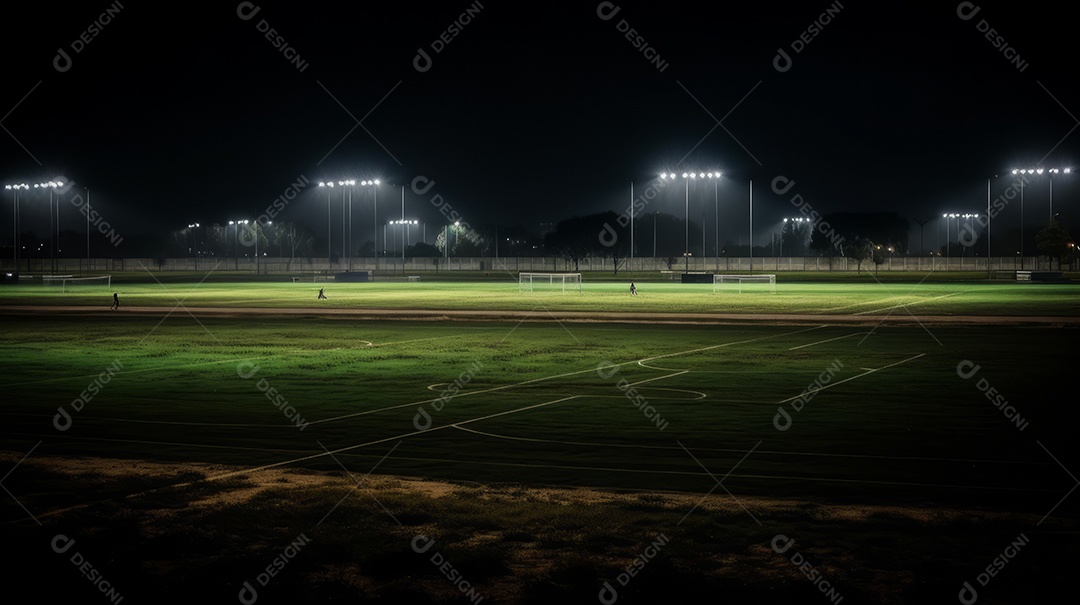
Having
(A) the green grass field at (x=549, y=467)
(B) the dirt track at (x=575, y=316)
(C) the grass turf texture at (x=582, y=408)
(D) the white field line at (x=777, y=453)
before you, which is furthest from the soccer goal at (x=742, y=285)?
(D) the white field line at (x=777, y=453)

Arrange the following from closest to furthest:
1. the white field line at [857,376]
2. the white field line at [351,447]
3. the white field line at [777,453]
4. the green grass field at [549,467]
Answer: the green grass field at [549,467], the white field line at [351,447], the white field line at [777,453], the white field line at [857,376]

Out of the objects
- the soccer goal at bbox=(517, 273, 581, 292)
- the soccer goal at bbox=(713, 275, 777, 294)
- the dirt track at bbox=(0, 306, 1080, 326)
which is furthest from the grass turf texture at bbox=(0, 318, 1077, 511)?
the soccer goal at bbox=(517, 273, 581, 292)

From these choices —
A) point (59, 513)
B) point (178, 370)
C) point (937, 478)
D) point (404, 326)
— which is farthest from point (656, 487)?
point (404, 326)

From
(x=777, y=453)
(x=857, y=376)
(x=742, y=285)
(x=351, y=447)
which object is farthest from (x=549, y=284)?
(x=777, y=453)

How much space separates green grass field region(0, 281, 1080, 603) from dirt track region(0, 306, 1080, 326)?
34.2 ft

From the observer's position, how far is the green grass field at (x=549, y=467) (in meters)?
7.41

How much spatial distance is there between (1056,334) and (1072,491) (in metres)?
21.8

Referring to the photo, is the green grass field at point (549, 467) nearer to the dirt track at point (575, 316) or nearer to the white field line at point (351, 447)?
the white field line at point (351, 447)

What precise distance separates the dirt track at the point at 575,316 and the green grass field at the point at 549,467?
34.2 ft

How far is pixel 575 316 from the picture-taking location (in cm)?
3697

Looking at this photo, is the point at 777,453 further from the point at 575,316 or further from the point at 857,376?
the point at 575,316

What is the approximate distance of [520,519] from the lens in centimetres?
866

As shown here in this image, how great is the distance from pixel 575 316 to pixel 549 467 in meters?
26.1

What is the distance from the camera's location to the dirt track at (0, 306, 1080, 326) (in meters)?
34.2
